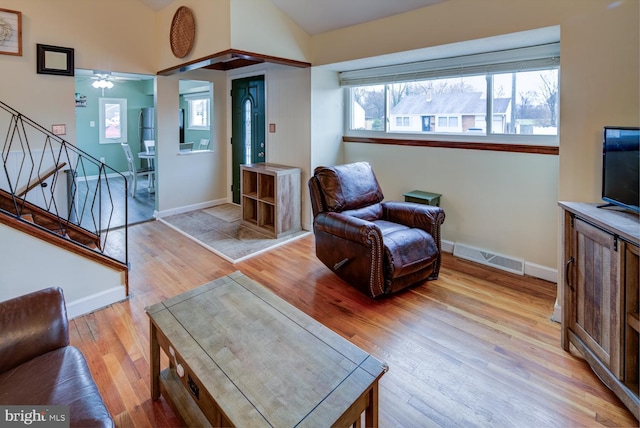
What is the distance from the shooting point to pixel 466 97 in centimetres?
373

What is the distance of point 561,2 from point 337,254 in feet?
8.03

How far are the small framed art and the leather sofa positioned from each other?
3557 millimetres

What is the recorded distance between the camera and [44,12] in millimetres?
3971

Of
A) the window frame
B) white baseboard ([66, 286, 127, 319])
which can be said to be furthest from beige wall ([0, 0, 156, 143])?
the window frame

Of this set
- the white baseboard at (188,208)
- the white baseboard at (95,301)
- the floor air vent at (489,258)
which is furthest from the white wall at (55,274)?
the floor air vent at (489,258)

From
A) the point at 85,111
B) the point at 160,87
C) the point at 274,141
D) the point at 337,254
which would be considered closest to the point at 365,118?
the point at 274,141

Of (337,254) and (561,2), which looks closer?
(561,2)

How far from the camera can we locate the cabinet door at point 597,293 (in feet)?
5.78

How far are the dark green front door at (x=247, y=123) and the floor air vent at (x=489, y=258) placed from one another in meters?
3.04

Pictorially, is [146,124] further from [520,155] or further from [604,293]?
[604,293]

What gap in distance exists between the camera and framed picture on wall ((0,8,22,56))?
3721 mm

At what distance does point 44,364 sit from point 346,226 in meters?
2.07

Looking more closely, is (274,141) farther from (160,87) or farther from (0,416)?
(0,416)

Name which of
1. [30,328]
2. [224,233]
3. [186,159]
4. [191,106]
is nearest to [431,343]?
[30,328]
